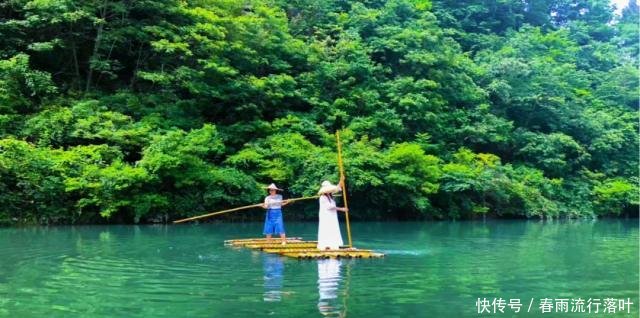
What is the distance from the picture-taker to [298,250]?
14078 millimetres

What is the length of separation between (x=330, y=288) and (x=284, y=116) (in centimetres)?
1955

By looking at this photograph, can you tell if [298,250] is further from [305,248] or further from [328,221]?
[328,221]

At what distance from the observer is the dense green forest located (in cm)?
2336

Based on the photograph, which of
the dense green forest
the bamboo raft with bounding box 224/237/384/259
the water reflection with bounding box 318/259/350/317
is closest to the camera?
the water reflection with bounding box 318/259/350/317

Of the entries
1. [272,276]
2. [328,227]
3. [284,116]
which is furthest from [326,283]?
[284,116]

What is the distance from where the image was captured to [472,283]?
10477 mm

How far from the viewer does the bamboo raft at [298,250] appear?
43.3 feet

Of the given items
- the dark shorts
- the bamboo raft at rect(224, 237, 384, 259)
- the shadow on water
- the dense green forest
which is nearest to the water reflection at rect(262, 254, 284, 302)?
the shadow on water

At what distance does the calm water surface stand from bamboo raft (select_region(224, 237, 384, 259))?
0.33 m

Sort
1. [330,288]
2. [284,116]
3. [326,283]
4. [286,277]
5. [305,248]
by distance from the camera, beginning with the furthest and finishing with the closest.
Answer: [284,116], [305,248], [286,277], [326,283], [330,288]

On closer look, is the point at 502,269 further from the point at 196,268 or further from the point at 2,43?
the point at 2,43

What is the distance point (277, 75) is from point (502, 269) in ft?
59.8

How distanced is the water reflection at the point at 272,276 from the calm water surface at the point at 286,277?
0.02 meters

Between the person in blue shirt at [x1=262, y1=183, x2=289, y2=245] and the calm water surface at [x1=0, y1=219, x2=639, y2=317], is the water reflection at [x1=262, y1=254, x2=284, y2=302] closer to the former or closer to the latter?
the calm water surface at [x1=0, y1=219, x2=639, y2=317]
